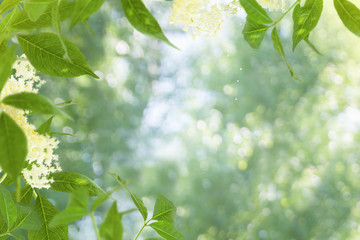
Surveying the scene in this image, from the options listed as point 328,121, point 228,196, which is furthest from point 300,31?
Answer: point 328,121

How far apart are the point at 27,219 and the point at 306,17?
8.9 inches

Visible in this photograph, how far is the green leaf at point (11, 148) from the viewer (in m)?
0.17

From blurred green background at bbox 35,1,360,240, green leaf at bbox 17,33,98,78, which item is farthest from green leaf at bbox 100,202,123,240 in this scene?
blurred green background at bbox 35,1,360,240

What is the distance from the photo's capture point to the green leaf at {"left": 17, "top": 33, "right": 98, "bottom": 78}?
0.25m

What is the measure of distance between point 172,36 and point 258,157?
1.38 meters

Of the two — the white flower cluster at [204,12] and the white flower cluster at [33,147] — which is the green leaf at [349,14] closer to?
the white flower cluster at [204,12]

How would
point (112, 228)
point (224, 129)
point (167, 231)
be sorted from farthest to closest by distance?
point (224, 129)
point (167, 231)
point (112, 228)

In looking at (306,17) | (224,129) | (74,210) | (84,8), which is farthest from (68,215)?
(224,129)

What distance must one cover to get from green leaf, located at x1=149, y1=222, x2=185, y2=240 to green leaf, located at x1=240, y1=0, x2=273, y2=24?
143 millimetres

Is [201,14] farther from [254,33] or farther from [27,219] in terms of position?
[27,219]

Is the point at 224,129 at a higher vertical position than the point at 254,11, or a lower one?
lower

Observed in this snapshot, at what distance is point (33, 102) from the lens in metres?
0.19

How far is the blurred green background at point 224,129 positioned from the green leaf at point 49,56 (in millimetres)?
3039

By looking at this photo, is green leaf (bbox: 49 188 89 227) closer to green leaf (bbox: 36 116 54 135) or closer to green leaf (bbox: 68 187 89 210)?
green leaf (bbox: 68 187 89 210)
